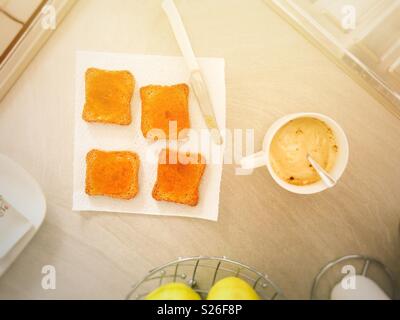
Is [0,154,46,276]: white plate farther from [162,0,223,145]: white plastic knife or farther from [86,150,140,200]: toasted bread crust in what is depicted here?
[162,0,223,145]: white plastic knife

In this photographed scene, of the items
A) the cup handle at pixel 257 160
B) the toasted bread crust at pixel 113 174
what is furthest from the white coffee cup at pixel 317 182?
the toasted bread crust at pixel 113 174

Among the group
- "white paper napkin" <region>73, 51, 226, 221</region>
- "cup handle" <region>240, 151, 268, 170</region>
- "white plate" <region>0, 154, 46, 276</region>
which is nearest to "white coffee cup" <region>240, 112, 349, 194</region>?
"cup handle" <region>240, 151, 268, 170</region>

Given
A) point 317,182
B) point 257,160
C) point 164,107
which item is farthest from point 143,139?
point 317,182

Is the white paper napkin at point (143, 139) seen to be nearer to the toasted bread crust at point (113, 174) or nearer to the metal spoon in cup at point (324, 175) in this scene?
the toasted bread crust at point (113, 174)

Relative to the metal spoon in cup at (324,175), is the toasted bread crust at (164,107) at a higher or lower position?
higher

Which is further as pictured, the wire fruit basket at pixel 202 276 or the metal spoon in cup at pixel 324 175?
the wire fruit basket at pixel 202 276

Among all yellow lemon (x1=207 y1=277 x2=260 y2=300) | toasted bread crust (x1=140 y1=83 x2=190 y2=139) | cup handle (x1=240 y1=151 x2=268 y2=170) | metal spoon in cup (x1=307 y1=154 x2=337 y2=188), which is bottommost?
yellow lemon (x1=207 y1=277 x2=260 y2=300)
